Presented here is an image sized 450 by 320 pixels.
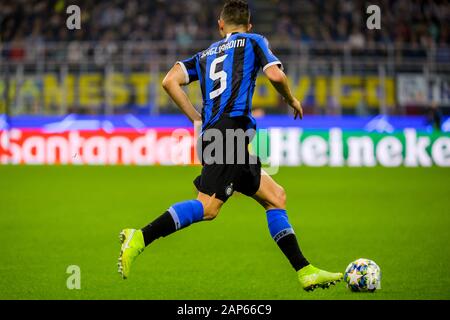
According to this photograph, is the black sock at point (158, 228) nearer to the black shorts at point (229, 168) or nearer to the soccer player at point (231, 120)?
the soccer player at point (231, 120)

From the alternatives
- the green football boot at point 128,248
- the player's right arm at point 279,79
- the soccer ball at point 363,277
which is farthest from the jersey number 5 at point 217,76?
the soccer ball at point 363,277

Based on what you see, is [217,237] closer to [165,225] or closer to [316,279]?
[316,279]

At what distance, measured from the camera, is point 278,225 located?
6.96m

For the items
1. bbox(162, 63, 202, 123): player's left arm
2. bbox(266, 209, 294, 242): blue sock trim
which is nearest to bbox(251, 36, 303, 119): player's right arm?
bbox(162, 63, 202, 123): player's left arm

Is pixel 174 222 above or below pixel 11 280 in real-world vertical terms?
above

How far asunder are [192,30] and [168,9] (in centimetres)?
125

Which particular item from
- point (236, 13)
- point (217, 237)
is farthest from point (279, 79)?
point (217, 237)

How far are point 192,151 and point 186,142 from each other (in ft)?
0.85

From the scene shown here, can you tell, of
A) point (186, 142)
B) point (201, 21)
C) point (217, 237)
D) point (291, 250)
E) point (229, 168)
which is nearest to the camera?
point (229, 168)

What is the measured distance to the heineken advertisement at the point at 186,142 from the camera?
21.5m

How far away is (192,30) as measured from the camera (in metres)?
26.3

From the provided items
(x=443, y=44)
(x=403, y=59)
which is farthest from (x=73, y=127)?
(x=443, y=44)

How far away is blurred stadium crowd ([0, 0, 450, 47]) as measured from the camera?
84.5ft
